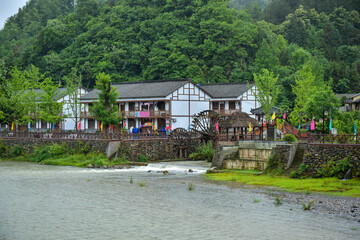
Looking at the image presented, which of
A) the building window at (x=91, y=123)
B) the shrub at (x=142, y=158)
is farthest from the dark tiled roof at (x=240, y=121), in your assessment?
the building window at (x=91, y=123)

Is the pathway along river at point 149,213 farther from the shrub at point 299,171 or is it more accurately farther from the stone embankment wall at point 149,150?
the stone embankment wall at point 149,150

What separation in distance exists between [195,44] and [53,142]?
45.8m

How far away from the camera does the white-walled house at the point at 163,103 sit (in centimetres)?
6981

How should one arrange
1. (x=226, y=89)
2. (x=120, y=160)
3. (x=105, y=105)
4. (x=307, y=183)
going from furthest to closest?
(x=226, y=89), (x=105, y=105), (x=120, y=160), (x=307, y=183)

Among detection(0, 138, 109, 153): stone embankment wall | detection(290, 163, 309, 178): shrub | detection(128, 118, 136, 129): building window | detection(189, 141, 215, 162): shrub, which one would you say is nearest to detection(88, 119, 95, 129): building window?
detection(128, 118, 136, 129): building window

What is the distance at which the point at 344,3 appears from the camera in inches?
5221

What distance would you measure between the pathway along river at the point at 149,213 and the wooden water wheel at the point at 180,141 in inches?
619

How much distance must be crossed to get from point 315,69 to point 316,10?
6171 cm

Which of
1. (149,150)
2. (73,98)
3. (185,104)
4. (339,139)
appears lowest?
(149,150)

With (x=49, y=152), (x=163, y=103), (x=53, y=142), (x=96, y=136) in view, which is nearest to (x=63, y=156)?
(x=49, y=152)

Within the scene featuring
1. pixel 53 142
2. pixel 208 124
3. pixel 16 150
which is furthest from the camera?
pixel 16 150

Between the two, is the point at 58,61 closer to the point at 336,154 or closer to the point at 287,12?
the point at 287,12

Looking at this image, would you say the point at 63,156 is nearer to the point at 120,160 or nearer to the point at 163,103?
the point at 120,160

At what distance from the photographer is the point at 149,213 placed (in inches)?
1070
